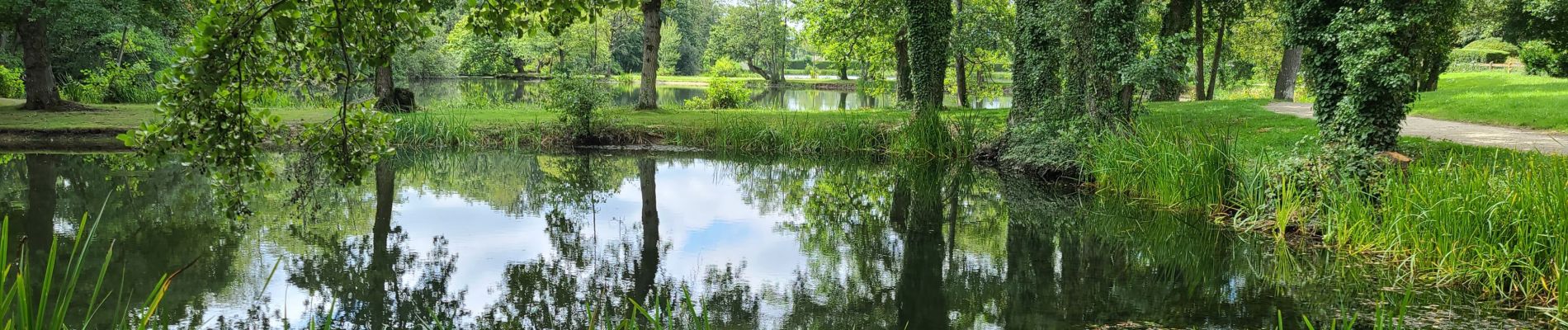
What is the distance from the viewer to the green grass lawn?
13328 mm

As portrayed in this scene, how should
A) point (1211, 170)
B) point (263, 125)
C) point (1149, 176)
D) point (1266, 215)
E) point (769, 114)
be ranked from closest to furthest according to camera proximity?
point (263, 125) < point (1266, 215) < point (1211, 170) < point (1149, 176) < point (769, 114)

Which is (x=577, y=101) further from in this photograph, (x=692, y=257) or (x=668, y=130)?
(x=692, y=257)

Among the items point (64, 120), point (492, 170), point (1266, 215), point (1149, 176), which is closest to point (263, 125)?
point (1266, 215)

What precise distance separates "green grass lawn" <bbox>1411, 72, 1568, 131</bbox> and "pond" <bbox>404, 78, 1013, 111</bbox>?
10855 millimetres

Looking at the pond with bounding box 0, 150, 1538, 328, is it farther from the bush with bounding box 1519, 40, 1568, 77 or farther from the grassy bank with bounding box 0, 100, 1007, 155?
Answer: the bush with bounding box 1519, 40, 1568, 77

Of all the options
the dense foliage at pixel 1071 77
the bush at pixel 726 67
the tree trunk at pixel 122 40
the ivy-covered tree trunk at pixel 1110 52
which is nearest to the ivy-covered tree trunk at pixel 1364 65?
the dense foliage at pixel 1071 77

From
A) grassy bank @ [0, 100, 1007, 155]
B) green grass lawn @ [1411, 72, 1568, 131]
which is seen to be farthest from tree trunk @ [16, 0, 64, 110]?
green grass lawn @ [1411, 72, 1568, 131]

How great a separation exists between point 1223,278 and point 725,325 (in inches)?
149

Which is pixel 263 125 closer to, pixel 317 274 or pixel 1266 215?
pixel 317 274

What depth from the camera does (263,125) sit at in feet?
10.0

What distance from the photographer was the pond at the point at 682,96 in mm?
27922

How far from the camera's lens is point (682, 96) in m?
36.2

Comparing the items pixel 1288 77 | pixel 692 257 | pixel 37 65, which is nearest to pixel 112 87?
pixel 37 65

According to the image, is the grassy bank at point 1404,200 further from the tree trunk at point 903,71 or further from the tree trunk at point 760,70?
the tree trunk at point 760,70
